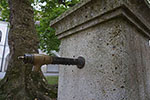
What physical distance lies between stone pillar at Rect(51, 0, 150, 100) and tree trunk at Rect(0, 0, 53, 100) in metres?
1.93

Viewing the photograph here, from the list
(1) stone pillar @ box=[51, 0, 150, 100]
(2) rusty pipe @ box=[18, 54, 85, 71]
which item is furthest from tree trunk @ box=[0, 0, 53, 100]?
(2) rusty pipe @ box=[18, 54, 85, 71]

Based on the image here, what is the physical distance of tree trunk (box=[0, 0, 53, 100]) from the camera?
8.43 ft

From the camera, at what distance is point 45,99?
2625mm

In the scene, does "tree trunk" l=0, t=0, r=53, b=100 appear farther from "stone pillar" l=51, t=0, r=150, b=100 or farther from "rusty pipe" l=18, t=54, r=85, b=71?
"rusty pipe" l=18, t=54, r=85, b=71

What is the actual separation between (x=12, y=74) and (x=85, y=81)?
2649 millimetres

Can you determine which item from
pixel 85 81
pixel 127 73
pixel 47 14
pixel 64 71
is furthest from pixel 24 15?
pixel 127 73

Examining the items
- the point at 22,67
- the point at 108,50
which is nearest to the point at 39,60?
the point at 108,50

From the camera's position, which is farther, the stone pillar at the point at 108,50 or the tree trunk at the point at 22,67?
the tree trunk at the point at 22,67

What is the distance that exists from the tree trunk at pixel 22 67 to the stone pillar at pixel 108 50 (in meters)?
1.93

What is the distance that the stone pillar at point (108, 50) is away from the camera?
0.67 meters

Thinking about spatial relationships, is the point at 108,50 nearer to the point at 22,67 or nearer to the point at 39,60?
the point at 39,60

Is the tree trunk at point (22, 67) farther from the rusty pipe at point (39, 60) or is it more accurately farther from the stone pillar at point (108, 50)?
the rusty pipe at point (39, 60)

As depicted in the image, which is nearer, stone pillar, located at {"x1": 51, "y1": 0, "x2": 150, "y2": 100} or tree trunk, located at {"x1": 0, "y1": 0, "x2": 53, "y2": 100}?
stone pillar, located at {"x1": 51, "y1": 0, "x2": 150, "y2": 100}

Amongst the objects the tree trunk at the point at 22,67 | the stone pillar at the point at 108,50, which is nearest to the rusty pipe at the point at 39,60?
the stone pillar at the point at 108,50
